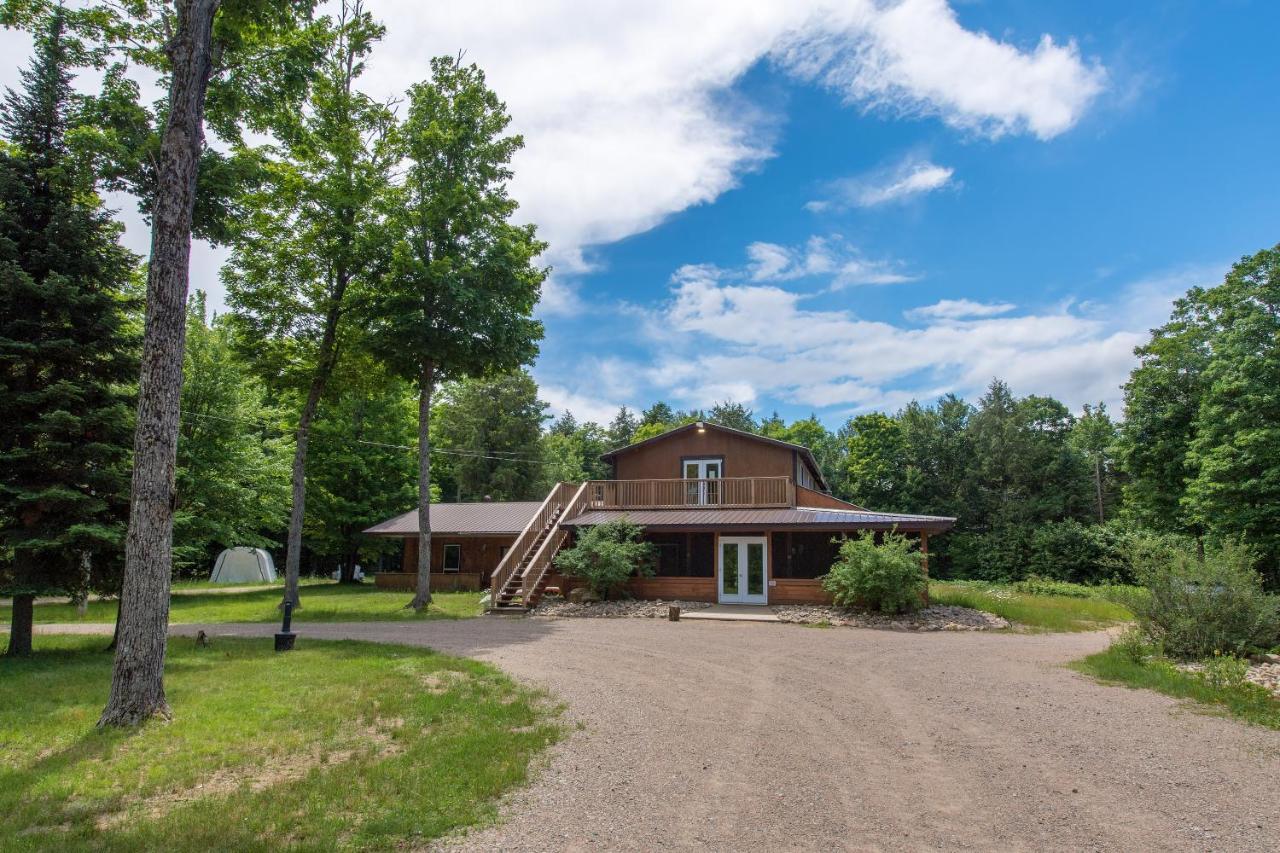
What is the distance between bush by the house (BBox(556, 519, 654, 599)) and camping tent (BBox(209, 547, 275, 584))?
74.8 ft

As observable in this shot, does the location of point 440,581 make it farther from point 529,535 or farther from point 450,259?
point 450,259

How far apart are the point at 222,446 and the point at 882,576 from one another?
2304 cm

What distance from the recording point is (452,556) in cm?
2988

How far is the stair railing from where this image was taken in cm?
1894

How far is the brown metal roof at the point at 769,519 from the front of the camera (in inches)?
719

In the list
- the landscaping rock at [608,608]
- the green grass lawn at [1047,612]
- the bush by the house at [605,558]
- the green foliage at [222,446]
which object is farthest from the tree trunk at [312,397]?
the green grass lawn at [1047,612]

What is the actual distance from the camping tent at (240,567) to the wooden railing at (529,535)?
20.2 meters

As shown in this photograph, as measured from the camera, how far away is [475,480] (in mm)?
43281

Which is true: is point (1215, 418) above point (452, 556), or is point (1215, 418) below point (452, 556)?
above

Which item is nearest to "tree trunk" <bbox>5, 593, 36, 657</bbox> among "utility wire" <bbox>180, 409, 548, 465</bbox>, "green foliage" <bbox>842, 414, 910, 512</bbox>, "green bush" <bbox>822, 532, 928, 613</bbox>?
"utility wire" <bbox>180, 409, 548, 465</bbox>

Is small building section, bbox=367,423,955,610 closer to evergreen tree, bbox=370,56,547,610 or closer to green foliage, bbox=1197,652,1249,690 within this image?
evergreen tree, bbox=370,56,547,610

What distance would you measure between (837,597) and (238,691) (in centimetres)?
1371

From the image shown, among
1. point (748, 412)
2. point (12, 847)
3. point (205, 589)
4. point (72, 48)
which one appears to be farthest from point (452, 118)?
point (748, 412)

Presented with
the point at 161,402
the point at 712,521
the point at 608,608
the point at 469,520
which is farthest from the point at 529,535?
the point at 161,402
